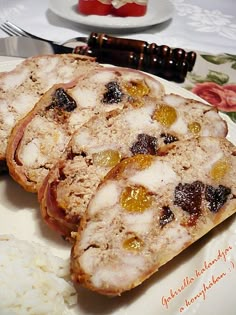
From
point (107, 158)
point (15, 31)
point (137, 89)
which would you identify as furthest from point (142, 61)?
point (15, 31)

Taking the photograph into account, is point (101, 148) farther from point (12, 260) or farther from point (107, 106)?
point (12, 260)

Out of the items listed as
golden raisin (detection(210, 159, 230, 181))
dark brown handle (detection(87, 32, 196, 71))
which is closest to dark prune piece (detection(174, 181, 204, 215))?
golden raisin (detection(210, 159, 230, 181))

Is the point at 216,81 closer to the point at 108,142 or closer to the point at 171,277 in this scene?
the point at 108,142

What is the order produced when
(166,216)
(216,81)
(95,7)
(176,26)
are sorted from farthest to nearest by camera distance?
(176,26) → (95,7) → (216,81) → (166,216)

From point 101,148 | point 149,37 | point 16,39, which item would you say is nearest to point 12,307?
point 101,148

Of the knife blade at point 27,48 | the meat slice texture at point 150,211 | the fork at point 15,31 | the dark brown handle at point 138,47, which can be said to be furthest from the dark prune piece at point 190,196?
the fork at point 15,31

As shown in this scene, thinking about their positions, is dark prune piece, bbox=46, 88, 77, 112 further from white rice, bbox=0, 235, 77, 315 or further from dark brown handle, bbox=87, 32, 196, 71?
dark brown handle, bbox=87, 32, 196, 71

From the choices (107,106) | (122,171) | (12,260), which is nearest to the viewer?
(12,260)
